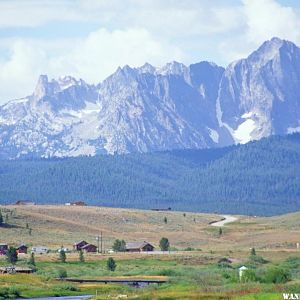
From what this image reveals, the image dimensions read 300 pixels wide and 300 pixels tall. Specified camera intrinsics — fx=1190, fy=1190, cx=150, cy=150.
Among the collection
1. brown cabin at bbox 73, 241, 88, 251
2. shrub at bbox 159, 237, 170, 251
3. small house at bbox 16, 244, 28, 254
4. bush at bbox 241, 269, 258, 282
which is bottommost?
bush at bbox 241, 269, 258, 282

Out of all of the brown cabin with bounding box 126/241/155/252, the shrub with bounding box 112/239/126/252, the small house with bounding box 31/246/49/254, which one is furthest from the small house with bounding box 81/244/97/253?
the small house with bounding box 31/246/49/254

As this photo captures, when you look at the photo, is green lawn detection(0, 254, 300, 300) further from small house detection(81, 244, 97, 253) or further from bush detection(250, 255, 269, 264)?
small house detection(81, 244, 97, 253)

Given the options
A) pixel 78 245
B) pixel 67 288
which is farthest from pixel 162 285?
pixel 78 245

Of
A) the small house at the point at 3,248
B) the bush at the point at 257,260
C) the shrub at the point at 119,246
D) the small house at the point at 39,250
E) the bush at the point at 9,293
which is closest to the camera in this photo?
the bush at the point at 9,293

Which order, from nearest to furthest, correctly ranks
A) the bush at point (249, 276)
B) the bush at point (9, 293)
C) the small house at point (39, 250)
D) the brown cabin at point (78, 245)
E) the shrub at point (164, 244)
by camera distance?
the bush at point (9, 293) < the bush at point (249, 276) < the small house at point (39, 250) < the shrub at point (164, 244) < the brown cabin at point (78, 245)

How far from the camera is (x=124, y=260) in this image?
16550cm

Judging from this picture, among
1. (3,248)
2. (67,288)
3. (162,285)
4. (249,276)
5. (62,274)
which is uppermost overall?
(3,248)

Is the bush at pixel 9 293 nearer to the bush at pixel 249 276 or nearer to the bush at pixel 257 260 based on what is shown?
the bush at pixel 249 276

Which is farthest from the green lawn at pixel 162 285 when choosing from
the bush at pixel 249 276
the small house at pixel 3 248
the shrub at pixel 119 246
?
the small house at pixel 3 248

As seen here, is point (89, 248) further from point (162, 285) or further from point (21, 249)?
point (162, 285)

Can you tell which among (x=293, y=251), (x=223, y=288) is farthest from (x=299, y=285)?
(x=293, y=251)

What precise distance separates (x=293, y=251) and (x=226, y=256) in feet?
50.5

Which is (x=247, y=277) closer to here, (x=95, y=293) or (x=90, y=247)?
(x=95, y=293)

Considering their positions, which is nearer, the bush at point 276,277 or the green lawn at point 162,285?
the green lawn at point 162,285
